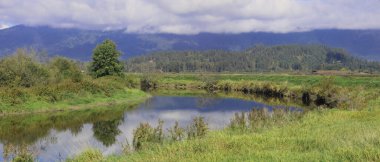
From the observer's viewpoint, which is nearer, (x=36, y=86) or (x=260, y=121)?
(x=260, y=121)

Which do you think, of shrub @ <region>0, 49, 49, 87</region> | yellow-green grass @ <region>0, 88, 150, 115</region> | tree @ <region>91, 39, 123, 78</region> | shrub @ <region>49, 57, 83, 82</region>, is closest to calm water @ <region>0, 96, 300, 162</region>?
yellow-green grass @ <region>0, 88, 150, 115</region>

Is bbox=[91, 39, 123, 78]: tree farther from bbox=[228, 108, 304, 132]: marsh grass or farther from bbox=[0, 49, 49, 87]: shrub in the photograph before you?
bbox=[228, 108, 304, 132]: marsh grass

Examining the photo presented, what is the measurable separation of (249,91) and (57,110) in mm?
58409

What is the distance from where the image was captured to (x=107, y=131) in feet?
129

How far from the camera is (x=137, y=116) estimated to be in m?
51.4

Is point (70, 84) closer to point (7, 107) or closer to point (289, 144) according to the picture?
point (7, 107)

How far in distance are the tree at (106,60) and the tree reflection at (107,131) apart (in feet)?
138

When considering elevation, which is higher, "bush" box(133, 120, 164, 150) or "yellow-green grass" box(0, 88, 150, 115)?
"bush" box(133, 120, 164, 150)

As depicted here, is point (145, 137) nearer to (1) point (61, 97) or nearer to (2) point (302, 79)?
(1) point (61, 97)

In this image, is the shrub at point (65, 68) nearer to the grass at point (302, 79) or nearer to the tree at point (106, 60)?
the tree at point (106, 60)

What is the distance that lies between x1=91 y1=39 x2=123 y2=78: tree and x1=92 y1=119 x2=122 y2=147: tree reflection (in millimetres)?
42188

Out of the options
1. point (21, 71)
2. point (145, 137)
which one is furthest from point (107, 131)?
point (21, 71)

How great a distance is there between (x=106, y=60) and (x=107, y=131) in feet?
165

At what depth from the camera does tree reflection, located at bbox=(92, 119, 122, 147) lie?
34.2 meters
